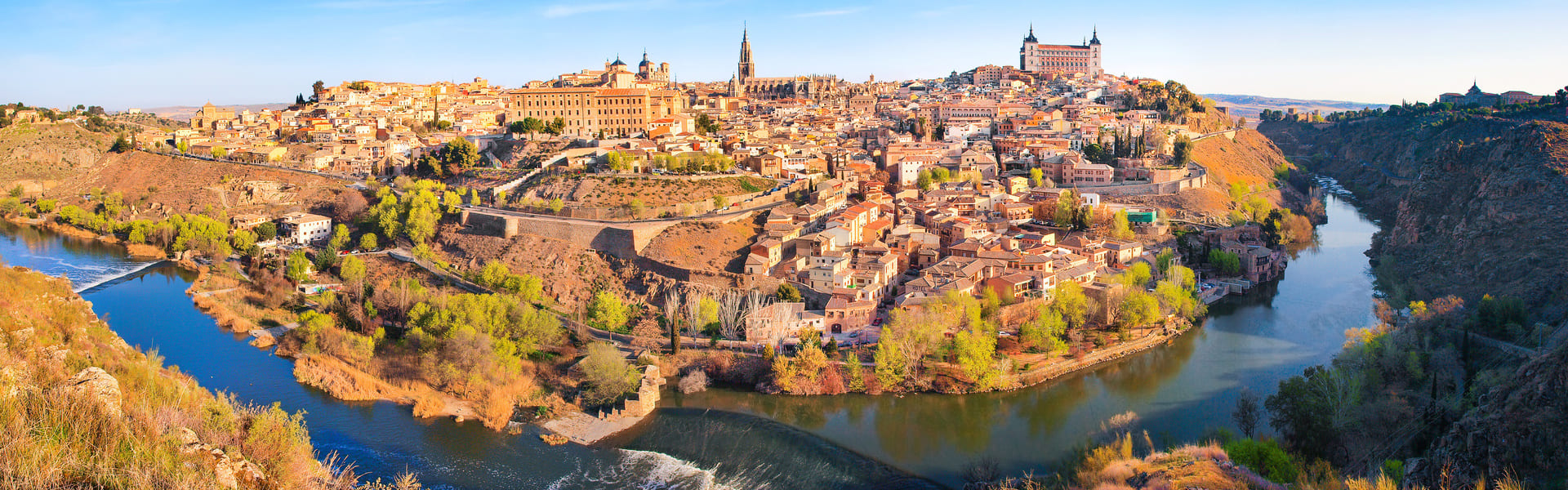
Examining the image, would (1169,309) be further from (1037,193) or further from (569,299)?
(569,299)

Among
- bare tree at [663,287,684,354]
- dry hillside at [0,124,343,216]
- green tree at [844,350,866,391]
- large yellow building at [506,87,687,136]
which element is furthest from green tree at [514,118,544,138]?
green tree at [844,350,866,391]

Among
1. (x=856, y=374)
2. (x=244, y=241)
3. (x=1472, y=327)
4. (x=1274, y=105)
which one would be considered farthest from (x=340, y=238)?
(x=1274, y=105)

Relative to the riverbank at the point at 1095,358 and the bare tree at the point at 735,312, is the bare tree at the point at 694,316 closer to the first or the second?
the bare tree at the point at 735,312

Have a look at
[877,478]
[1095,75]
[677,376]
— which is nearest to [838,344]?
[677,376]

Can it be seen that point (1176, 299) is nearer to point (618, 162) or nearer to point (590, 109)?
point (618, 162)

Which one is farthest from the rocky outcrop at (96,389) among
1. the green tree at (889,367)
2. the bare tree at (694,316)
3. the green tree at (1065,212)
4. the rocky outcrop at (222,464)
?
the green tree at (1065,212)

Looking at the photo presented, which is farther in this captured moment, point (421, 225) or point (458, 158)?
point (458, 158)

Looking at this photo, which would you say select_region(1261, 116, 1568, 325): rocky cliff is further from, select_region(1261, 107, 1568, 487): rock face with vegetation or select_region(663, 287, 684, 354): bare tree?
select_region(663, 287, 684, 354): bare tree
